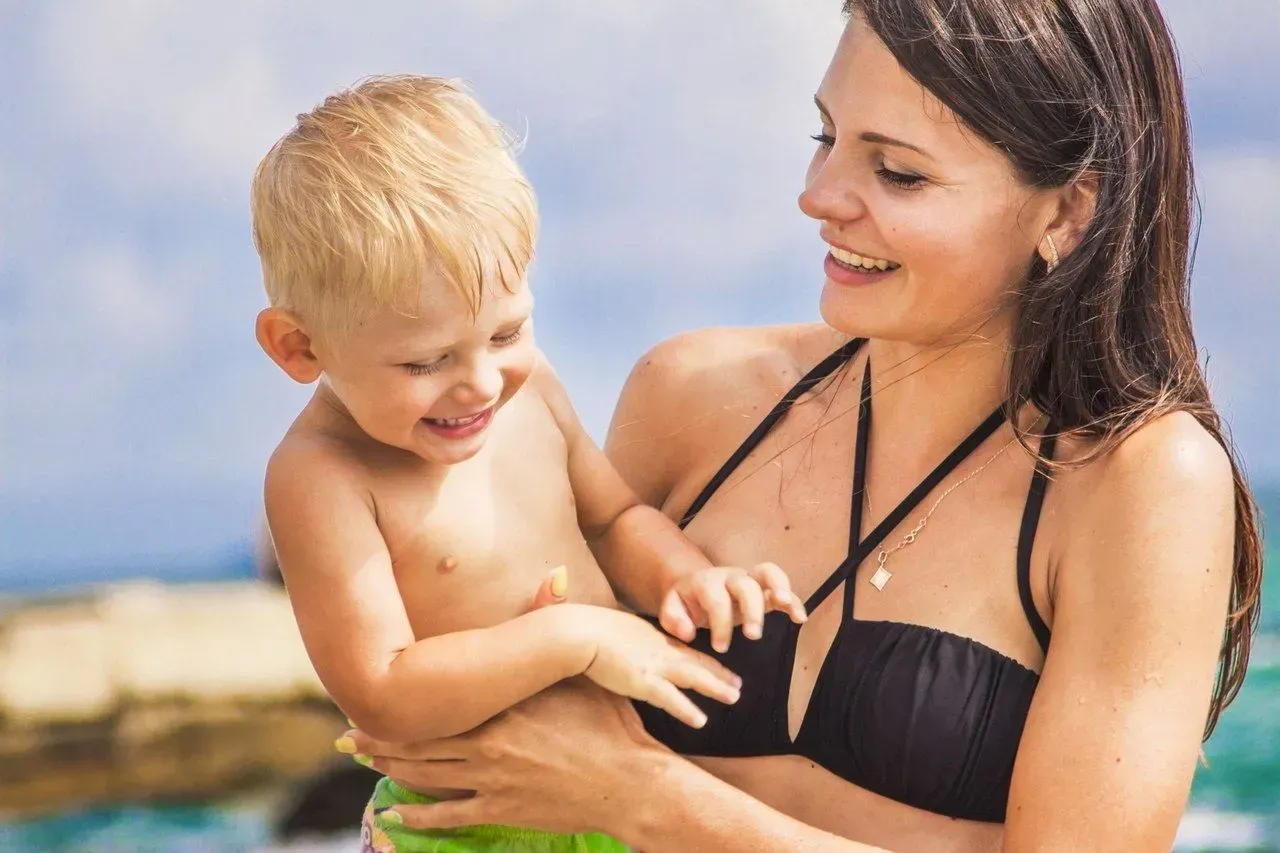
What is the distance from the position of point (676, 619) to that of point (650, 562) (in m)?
0.23

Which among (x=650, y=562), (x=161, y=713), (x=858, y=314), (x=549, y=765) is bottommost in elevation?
(x=161, y=713)

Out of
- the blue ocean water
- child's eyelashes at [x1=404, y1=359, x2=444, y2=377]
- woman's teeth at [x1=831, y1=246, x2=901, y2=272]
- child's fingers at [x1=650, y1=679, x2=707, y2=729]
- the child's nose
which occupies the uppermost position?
woman's teeth at [x1=831, y1=246, x2=901, y2=272]

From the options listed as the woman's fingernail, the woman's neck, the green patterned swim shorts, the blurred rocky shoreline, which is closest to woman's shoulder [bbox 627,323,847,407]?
the woman's neck

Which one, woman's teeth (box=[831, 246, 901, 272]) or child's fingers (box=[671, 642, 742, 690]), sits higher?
woman's teeth (box=[831, 246, 901, 272])

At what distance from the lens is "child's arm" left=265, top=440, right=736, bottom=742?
2158mm

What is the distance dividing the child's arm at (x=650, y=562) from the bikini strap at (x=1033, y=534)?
0.33 meters

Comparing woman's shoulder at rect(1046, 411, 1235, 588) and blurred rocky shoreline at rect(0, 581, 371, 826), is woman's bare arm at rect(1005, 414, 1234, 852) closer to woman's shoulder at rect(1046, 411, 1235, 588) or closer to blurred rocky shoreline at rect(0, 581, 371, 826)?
woman's shoulder at rect(1046, 411, 1235, 588)

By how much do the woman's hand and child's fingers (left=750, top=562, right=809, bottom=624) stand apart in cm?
29

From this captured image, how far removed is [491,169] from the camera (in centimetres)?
214

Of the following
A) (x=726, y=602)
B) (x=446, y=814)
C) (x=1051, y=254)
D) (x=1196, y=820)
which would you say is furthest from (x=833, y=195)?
(x=1196, y=820)

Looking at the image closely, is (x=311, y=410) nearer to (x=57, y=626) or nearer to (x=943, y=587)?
(x=943, y=587)

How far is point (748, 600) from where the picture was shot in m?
2.23

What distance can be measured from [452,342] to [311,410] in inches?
12.3

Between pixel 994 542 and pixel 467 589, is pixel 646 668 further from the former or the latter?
pixel 994 542
